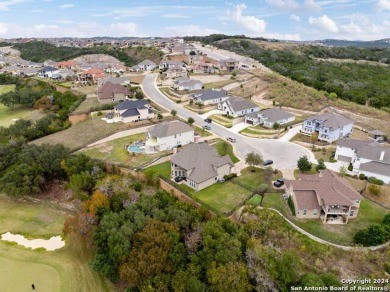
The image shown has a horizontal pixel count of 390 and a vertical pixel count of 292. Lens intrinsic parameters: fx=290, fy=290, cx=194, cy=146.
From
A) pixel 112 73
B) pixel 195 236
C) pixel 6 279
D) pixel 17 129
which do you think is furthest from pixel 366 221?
pixel 112 73

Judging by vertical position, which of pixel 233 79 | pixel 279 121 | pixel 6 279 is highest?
pixel 233 79

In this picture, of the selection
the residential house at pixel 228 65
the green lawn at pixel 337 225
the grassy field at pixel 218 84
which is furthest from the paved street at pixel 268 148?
the residential house at pixel 228 65

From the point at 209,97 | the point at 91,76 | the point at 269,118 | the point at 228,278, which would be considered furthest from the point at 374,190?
the point at 91,76

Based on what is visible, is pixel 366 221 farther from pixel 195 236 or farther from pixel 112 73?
pixel 112 73

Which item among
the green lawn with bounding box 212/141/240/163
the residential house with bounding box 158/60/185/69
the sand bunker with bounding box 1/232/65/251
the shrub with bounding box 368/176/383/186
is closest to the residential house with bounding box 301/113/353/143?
the shrub with bounding box 368/176/383/186

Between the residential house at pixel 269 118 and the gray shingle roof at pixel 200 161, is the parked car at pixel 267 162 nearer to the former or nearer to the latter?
the gray shingle roof at pixel 200 161

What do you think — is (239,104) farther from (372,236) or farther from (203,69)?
(372,236)

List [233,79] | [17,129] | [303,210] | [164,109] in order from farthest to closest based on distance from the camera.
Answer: [233,79] → [164,109] → [17,129] → [303,210]
